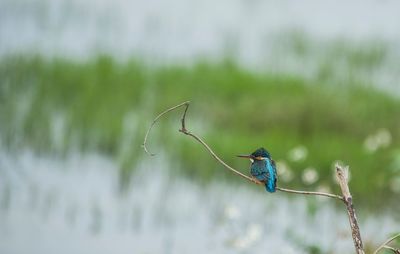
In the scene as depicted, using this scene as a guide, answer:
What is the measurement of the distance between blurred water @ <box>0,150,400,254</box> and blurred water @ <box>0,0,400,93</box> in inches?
70.2

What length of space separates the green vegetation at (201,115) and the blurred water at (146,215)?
172 mm

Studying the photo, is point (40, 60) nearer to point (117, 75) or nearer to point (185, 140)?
point (117, 75)

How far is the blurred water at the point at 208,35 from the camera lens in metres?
7.34

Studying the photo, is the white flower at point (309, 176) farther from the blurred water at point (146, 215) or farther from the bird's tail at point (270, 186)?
the bird's tail at point (270, 186)

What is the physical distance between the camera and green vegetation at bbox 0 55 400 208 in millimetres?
5520

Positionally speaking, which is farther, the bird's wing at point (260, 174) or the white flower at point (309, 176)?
the white flower at point (309, 176)

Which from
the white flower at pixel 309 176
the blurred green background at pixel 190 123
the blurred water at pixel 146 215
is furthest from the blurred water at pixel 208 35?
the white flower at pixel 309 176

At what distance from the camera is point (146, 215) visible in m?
4.80

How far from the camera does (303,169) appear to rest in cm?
554

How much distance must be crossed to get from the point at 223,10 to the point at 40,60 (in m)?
3.05

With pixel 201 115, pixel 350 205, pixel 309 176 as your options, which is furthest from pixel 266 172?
pixel 201 115

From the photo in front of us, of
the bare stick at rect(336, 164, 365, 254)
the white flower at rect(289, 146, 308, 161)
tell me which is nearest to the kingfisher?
the bare stick at rect(336, 164, 365, 254)

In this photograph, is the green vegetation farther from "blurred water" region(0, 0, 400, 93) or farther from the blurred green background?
"blurred water" region(0, 0, 400, 93)

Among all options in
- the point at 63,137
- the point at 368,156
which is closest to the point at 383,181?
the point at 368,156
